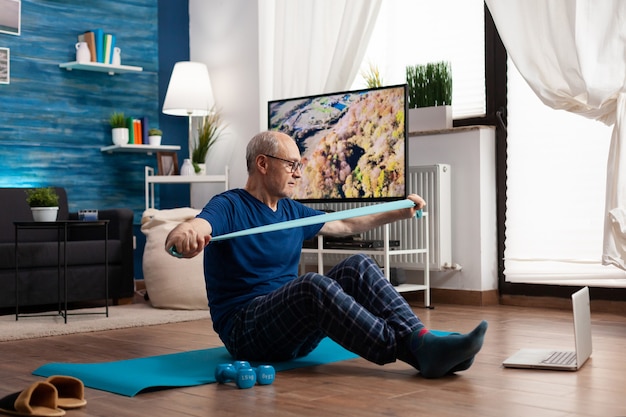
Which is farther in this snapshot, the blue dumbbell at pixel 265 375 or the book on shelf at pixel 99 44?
the book on shelf at pixel 99 44

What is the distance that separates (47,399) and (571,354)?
1850 millimetres

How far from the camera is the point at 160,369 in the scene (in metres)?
2.91

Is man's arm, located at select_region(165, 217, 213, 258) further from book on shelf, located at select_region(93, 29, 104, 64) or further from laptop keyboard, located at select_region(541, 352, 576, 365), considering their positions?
book on shelf, located at select_region(93, 29, 104, 64)

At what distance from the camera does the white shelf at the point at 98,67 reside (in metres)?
6.12

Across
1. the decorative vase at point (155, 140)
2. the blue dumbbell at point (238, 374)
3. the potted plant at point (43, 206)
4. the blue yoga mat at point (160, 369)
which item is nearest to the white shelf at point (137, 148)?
the decorative vase at point (155, 140)

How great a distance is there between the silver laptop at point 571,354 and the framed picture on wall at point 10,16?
14.4 feet

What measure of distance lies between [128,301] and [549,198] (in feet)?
9.25

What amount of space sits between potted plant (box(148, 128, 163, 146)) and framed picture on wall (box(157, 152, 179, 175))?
0.10 meters

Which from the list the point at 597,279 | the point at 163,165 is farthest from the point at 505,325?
the point at 163,165

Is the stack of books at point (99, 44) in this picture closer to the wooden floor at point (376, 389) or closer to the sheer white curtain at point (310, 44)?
the sheer white curtain at point (310, 44)

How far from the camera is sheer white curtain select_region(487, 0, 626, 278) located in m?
4.17

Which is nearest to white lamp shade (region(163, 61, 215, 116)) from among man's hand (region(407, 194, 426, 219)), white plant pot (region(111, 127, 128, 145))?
white plant pot (region(111, 127, 128, 145))

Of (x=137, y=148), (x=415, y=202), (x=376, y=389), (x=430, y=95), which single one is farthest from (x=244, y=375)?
(x=137, y=148)

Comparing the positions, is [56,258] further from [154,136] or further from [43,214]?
[154,136]
